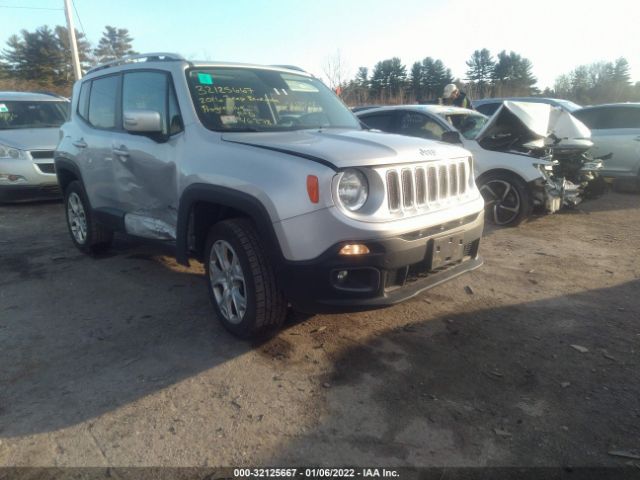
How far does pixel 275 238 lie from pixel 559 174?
19.5 ft

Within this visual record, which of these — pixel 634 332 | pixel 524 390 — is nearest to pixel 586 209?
pixel 634 332

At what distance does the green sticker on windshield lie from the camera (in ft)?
12.6

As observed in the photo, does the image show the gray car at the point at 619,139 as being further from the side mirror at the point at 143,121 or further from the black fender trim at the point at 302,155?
the side mirror at the point at 143,121

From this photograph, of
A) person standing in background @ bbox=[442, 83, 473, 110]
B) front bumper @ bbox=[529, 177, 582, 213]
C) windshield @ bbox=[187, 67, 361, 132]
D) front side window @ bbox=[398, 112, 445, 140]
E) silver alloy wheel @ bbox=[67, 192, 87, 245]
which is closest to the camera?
windshield @ bbox=[187, 67, 361, 132]

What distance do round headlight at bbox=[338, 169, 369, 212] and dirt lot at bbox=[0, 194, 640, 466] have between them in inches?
42.0

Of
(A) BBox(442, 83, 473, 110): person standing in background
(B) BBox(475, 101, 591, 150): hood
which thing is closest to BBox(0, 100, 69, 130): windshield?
(A) BBox(442, 83, 473, 110): person standing in background

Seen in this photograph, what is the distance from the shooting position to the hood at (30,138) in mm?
8094

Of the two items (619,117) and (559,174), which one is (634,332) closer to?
(559,174)

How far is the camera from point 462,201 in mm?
3525

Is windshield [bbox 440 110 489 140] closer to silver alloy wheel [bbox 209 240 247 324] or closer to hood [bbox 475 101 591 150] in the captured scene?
hood [bbox 475 101 591 150]

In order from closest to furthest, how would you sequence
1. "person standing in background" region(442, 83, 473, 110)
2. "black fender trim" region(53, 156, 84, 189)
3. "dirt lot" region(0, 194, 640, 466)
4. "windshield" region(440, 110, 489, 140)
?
"dirt lot" region(0, 194, 640, 466) < "black fender trim" region(53, 156, 84, 189) < "windshield" region(440, 110, 489, 140) < "person standing in background" region(442, 83, 473, 110)

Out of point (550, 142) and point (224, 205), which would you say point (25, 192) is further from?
point (550, 142)

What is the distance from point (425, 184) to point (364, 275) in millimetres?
780

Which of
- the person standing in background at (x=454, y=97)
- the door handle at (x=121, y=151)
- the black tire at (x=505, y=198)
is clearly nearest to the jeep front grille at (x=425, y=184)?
the door handle at (x=121, y=151)
